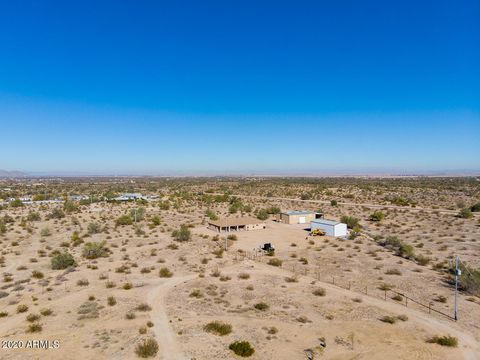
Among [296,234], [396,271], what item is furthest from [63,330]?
[296,234]

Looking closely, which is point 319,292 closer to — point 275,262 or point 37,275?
point 275,262

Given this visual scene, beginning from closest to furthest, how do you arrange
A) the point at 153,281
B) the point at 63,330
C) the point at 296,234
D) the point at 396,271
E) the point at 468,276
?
the point at 63,330 → the point at 468,276 → the point at 153,281 → the point at 396,271 → the point at 296,234

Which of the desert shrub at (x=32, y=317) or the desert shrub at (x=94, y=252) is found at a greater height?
the desert shrub at (x=32, y=317)

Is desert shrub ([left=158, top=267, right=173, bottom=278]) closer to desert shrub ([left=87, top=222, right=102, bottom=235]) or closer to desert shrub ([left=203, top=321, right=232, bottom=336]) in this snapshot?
desert shrub ([left=203, top=321, right=232, bottom=336])

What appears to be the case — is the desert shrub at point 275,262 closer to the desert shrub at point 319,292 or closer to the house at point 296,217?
the desert shrub at point 319,292

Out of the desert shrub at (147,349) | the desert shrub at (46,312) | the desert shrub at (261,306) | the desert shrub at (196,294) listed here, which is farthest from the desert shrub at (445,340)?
the desert shrub at (46,312)

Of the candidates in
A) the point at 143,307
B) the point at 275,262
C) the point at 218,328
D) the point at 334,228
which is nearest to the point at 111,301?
the point at 143,307

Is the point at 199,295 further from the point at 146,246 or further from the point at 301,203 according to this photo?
the point at 301,203
